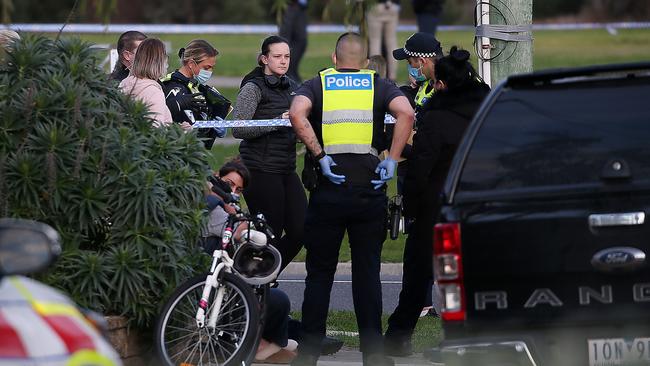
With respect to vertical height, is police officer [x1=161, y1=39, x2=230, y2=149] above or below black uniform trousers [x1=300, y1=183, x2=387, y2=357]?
above

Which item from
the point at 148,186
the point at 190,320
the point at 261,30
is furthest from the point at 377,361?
the point at 261,30

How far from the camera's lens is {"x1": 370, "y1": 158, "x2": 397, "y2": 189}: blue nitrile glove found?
8.53m

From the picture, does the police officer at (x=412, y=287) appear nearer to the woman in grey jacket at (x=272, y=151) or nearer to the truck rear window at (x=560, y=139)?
the woman in grey jacket at (x=272, y=151)

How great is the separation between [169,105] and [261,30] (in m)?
23.9

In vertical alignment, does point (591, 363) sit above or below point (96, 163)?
below

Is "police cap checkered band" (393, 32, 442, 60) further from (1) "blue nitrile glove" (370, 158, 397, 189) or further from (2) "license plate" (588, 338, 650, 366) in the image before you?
(2) "license plate" (588, 338, 650, 366)

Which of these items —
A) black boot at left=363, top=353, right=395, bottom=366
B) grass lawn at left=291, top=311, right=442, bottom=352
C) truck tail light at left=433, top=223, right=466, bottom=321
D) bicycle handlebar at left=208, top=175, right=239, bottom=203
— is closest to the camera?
truck tail light at left=433, top=223, right=466, bottom=321

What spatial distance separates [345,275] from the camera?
43.1 feet

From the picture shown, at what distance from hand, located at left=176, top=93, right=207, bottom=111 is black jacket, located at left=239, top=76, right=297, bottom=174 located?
1.95 feet

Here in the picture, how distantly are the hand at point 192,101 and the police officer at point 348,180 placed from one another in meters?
2.12

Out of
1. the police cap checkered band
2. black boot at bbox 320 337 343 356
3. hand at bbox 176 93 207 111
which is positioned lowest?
black boot at bbox 320 337 343 356

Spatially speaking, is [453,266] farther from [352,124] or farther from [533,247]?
[352,124]

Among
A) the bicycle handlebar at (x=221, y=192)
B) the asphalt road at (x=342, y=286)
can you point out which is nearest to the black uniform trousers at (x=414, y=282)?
the bicycle handlebar at (x=221, y=192)

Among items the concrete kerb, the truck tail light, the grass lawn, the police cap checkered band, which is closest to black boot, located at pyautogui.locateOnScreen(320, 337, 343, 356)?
the grass lawn
